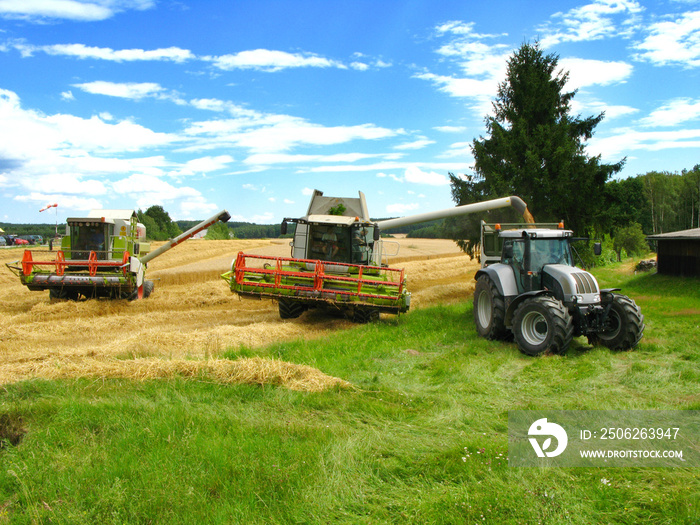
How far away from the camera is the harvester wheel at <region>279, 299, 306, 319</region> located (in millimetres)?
13422

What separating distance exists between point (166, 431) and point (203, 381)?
1.78 m

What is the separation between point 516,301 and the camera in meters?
9.84

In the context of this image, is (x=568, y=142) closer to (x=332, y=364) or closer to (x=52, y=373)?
(x=332, y=364)

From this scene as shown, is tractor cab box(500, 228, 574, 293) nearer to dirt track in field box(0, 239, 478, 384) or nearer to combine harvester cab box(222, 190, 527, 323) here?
combine harvester cab box(222, 190, 527, 323)

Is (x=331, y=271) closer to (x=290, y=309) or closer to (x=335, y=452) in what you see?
(x=290, y=309)

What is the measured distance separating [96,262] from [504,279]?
11612 millimetres

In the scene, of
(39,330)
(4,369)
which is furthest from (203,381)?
(39,330)

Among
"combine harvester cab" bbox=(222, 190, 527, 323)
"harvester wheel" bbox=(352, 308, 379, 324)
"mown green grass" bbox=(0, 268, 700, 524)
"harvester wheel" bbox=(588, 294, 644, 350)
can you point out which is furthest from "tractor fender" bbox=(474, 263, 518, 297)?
"harvester wheel" bbox=(352, 308, 379, 324)

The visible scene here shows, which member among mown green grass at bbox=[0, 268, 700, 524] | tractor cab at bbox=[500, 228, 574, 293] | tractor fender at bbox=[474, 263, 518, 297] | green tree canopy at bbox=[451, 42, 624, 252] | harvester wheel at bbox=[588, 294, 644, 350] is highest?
green tree canopy at bbox=[451, 42, 624, 252]

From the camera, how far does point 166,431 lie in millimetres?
5289

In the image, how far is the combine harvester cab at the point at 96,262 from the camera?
49.1 ft

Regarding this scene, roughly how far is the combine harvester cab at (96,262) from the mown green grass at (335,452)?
9.14 metres

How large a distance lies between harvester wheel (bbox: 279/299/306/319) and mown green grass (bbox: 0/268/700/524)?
5.29 meters

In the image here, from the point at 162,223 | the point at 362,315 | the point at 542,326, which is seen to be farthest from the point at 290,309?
the point at 162,223
